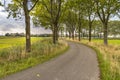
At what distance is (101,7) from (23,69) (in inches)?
1099

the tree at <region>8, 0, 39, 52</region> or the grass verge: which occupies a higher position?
the tree at <region>8, 0, 39, 52</region>

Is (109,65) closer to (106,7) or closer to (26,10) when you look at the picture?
(26,10)

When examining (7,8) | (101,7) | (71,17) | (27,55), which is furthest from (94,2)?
(71,17)

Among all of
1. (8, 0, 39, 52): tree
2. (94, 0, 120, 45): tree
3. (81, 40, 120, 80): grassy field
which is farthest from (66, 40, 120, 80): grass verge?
(94, 0, 120, 45): tree

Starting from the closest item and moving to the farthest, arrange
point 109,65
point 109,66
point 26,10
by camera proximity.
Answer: point 109,66
point 109,65
point 26,10

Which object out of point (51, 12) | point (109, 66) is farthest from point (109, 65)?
point (51, 12)

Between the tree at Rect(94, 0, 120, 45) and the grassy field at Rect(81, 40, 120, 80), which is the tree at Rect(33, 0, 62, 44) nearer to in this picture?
the tree at Rect(94, 0, 120, 45)

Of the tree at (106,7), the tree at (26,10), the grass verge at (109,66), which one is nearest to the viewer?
the grass verge at (109,66)

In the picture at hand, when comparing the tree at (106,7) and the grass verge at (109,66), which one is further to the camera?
the tree at (106,7)

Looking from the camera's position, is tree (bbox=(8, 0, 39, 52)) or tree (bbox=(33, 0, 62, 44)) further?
tree (bbox=(33, 0, 62, 44))

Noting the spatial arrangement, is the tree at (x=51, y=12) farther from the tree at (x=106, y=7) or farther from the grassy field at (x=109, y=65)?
the grassy field at (x=109, y=65)

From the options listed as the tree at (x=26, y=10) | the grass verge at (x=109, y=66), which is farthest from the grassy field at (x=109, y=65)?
the tree at (x=26, y=10)

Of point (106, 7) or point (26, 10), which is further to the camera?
point (106, 7)

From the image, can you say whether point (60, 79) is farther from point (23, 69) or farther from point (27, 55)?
point (27, 55)
